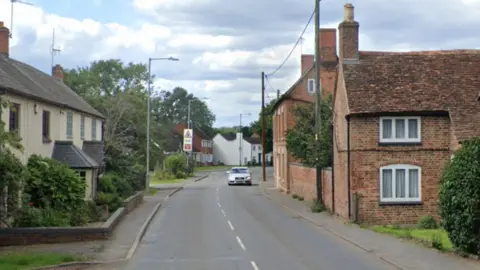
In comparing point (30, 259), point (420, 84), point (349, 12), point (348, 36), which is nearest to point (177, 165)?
point (348, 36)

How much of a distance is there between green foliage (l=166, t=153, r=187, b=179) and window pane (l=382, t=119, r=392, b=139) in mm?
51630

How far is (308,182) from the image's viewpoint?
38156 mm

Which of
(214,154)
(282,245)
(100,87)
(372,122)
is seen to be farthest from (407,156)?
(214,154)

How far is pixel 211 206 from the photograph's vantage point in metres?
36.4

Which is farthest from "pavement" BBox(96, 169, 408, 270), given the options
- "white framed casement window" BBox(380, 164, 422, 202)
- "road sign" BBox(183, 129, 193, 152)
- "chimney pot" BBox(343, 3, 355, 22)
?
"road sign" BBox(183, 129, 193, 152)

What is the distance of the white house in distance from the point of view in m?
142

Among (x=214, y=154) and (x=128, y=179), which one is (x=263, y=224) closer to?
(x=128, y=179)

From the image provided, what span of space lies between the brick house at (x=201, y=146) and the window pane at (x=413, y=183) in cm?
9873

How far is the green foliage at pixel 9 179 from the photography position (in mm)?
17141

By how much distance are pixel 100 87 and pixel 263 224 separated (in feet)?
201

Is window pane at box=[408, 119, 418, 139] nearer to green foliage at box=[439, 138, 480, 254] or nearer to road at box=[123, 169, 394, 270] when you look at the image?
road at box=[123, 169, 394, 270]

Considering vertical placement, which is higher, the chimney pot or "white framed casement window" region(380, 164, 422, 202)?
the chimney pot

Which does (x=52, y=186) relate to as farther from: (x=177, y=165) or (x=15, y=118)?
(x=177, y=165)

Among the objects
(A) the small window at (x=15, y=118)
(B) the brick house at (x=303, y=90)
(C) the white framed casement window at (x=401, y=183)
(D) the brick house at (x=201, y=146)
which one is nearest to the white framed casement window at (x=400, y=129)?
(C) the white framed casement window at (x=401, y=183)
